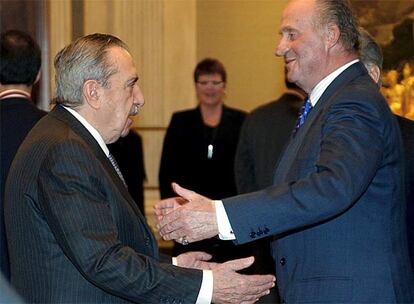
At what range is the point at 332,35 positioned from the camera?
3641mm

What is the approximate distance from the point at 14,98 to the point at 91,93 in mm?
1720

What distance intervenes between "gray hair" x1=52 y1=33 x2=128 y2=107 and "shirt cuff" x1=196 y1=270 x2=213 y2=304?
724 mm

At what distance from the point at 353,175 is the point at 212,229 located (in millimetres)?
513

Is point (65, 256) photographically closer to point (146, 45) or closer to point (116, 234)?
point (116, 234)

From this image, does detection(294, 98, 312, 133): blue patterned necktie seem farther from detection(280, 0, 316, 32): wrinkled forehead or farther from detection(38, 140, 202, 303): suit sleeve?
detection(38, 140, 202, 303): suit sleeve

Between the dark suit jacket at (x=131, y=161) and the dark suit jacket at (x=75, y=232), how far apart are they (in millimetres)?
3670

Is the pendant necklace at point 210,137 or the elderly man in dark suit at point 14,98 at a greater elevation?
the elderly man in dark suit at point 14,98

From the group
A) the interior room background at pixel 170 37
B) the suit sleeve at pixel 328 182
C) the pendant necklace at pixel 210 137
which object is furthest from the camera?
the interior room background at pixel 170 37

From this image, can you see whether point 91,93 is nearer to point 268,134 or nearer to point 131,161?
point 268,134

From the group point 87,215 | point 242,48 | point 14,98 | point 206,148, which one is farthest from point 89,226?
point 242,48

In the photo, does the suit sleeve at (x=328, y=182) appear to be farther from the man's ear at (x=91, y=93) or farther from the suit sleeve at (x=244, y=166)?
the suit sleeve at (x=244, y=166)

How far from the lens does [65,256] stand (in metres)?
3.14

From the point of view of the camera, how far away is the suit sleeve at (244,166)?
20.7 feet

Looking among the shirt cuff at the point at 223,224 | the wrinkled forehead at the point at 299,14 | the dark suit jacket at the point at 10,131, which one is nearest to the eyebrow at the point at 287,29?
the wrinkled forehead at the point at 299,14
